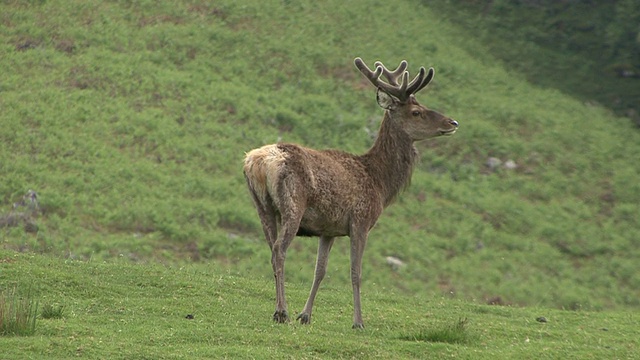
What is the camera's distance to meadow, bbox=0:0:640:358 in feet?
99.6

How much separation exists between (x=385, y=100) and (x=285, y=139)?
21402 mm

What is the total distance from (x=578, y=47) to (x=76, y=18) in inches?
929

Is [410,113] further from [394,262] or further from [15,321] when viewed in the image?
[394,262]

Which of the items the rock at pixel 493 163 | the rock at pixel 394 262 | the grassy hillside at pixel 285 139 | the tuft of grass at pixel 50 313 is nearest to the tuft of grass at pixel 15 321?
the tuft of grass at pixel 50 313

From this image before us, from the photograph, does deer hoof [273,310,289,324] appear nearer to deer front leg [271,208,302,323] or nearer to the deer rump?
deer front leg [271,208,302,323]

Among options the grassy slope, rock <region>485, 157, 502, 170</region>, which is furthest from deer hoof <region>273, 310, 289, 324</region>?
rock <region>485, 157, 502, 170</region>

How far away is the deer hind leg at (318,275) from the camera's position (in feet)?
→ 46.1

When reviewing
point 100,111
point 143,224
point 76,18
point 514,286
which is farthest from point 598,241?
point 76,18

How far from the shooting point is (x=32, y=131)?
33.9 metres

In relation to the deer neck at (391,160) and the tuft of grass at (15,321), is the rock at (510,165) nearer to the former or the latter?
the deer neck at (391,160)

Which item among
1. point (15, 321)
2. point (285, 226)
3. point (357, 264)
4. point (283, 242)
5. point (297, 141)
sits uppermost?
point (285, 226)

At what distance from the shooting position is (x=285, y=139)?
36.8 meters

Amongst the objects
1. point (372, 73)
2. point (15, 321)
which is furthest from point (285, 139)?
point (15, 321)

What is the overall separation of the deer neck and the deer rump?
458 mm
